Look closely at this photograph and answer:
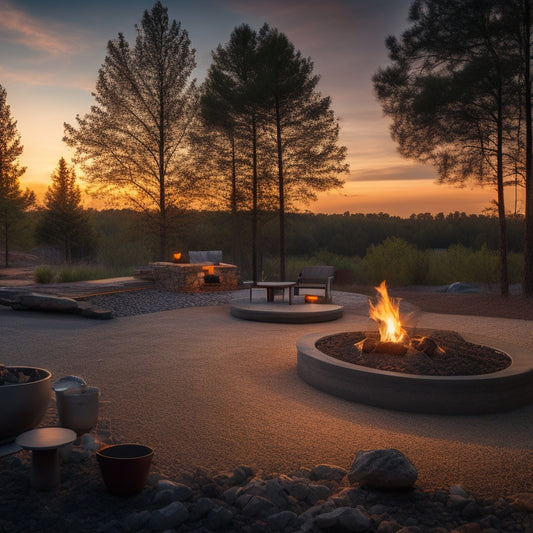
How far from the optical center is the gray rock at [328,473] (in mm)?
2791

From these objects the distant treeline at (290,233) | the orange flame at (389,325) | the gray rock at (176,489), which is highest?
the distant treeline at (290,233)

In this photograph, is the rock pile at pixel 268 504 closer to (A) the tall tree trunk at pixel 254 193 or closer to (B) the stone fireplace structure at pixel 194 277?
(B) the stone fireplace structure at pixel 194 277

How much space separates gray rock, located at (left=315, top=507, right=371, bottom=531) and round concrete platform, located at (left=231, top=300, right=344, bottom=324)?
5838 mm

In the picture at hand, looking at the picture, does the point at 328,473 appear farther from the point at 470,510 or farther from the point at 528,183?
the point at 528,183

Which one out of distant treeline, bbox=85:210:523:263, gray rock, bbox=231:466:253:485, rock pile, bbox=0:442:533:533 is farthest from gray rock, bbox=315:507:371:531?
distant treeline, bbox=85:210:523:263

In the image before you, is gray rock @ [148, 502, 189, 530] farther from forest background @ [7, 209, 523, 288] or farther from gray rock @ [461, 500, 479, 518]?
forest background @ [7, 209, 523, 288]

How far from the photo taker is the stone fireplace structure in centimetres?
1193

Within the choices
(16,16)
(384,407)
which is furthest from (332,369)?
(16,16)

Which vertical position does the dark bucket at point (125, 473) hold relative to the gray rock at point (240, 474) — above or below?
above

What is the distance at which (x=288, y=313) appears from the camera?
8188 millimetres

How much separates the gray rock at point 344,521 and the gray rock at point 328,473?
460 millimetres

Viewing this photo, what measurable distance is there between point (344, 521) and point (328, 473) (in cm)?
51

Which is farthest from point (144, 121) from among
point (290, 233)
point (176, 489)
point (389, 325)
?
point (290, 233)

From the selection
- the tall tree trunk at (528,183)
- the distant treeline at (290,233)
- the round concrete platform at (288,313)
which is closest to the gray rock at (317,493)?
the round concrete platform at (288,313)
